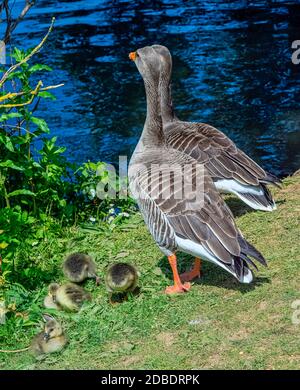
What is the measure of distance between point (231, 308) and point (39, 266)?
89.4 inches

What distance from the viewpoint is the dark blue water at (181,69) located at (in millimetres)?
11305

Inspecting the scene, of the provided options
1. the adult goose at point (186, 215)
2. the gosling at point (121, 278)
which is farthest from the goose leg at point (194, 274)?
the gosling at point (121, 278)

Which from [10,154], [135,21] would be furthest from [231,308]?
[135,21]

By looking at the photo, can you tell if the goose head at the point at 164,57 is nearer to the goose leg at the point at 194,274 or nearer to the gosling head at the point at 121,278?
the goose leg at the point at 194,274

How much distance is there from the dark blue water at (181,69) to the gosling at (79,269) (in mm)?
4007

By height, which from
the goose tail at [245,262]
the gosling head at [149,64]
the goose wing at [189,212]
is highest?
the gosling head at [149,64]

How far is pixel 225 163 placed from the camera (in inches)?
303

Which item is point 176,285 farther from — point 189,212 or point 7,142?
point 7,142

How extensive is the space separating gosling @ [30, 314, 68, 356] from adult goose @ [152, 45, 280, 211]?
2.68 m

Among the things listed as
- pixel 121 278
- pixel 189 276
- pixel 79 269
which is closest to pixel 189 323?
pixel 121 278

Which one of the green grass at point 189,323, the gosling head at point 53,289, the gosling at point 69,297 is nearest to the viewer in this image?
the green grass at point 189,323

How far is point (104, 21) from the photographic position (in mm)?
A: 16297

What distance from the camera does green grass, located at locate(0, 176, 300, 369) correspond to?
5242mm

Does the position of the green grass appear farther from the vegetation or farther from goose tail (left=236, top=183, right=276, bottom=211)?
the vegetation
